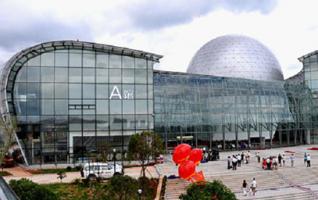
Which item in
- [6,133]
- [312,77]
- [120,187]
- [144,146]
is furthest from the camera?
[312,77]

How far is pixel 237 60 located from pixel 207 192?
211 ft

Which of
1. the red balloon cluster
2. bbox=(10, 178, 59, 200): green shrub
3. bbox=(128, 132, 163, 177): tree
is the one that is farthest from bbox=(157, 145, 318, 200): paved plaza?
bbox=(10, 178, 59, 200): green shrub

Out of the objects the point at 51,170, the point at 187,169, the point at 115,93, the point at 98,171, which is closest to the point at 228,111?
the point at 115,93

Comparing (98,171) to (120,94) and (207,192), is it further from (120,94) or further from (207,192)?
(207,192)

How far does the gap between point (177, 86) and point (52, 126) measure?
2159cm

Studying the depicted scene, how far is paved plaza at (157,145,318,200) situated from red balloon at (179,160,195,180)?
129 cm

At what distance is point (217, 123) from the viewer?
211 feet

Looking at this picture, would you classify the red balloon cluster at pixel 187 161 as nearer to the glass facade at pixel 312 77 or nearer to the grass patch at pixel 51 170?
the grass patch at pixel 51 170

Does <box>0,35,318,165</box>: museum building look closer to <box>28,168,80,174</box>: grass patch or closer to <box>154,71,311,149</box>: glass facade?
<box>154,71,311,149</box>: glass facade

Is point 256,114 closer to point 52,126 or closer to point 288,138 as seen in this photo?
point 288,138

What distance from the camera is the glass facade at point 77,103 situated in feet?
153

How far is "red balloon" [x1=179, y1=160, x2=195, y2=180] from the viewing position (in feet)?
106

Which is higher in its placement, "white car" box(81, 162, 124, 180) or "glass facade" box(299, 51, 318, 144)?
"glass facade" box(299, 51, 318, 144)

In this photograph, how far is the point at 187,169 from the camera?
106 feet
